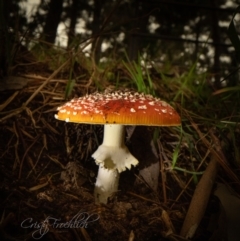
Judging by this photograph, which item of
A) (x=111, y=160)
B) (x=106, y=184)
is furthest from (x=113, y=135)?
(x=106, y=184)

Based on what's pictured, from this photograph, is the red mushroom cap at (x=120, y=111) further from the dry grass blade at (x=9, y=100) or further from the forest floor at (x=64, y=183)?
the dry grass blade at (x=9, y=100)

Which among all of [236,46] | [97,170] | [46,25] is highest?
[46,25]

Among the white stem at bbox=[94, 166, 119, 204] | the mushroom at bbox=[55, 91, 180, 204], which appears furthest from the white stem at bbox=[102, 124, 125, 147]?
the white stem at bbox=[94, 166, 119, 204]

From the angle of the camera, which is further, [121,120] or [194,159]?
[194,159]

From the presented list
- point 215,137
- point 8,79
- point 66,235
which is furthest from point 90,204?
point 8,79

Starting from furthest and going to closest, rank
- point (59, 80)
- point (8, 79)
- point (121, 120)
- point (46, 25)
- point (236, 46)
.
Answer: point (46, 25), point (59, 80), point (8, 79), point (236, 46), point (121, 120)

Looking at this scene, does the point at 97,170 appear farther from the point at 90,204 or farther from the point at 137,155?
the point at 90,204

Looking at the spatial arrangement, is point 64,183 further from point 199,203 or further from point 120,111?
point 199,203
